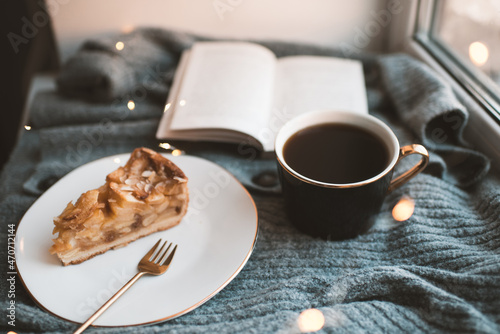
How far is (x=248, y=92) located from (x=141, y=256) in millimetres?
396

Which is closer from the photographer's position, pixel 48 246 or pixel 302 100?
pixel 48 246

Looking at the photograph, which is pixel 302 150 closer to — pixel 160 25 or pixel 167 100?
pixel 167 100

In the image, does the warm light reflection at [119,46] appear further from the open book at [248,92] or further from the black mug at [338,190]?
the black mug at [338,190]

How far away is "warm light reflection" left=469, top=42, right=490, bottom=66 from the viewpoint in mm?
877

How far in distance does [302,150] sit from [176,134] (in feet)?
0.91

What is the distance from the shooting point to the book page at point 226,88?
2.84 feet

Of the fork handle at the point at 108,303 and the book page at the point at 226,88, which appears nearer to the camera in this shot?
the fork handle at the point at 108,303

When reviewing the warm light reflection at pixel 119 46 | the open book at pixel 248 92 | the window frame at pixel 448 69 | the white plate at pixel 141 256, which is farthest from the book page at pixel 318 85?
the warm light reflection at pixel 119 46

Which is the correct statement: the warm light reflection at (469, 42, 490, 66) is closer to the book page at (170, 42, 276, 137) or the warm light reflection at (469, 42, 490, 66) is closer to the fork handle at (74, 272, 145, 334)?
the book page at (170, 42, 276, 137)

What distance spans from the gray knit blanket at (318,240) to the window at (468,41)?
6 centimetres

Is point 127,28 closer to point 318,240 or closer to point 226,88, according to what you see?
point 226,88

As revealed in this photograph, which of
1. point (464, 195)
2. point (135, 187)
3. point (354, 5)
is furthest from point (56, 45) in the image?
point (464, 195)

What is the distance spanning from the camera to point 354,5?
45.2 inches

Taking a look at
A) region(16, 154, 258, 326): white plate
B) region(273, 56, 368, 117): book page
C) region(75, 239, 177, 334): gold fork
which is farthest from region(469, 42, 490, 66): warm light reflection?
region(75, 239, 177, 334): gold fork
